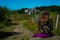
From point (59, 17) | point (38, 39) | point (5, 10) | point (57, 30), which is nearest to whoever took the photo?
point (38, 39)

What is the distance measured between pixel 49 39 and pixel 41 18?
2.61 ft

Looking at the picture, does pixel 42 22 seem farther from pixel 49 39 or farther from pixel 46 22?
pixel 49 39

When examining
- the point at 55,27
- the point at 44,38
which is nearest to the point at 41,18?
the point at 44,38

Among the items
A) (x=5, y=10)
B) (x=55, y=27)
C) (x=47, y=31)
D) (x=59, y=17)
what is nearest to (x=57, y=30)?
(x=55, y=27)

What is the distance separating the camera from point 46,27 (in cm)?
723

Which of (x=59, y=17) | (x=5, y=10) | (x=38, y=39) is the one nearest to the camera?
(x=38, y=39)

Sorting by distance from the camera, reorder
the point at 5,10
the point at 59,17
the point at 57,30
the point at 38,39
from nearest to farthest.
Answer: the point at 38,39, the point at 59,17, the point at 57,30, the point at 5,10

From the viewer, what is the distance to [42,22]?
7.18 meters

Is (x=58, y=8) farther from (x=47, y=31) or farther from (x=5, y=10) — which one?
(x=5, y=10)

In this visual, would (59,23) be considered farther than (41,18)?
Yes

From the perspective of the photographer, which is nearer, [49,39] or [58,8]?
[49,39]

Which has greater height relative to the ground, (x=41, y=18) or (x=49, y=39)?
(x=41, y=18)

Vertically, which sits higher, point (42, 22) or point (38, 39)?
point (42, 22)

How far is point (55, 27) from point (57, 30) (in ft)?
0.63
